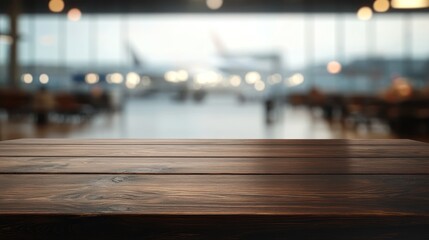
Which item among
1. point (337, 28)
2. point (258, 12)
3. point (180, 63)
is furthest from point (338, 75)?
point (180, 63)

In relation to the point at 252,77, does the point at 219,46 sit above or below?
above

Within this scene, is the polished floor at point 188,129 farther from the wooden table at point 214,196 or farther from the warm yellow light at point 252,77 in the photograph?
the warm yellow light at point 252,77

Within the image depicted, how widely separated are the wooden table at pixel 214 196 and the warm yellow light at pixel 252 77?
24283mm

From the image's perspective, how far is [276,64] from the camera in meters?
15.0

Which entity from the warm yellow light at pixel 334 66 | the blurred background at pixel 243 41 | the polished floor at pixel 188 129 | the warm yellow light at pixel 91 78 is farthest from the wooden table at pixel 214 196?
the warm yellow light at pixel 91 78

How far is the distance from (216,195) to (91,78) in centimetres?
1645

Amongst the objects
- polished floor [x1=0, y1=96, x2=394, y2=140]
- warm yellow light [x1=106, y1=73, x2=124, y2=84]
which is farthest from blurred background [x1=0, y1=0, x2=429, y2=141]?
polished floor [x1=0, y1=96, x2=394, y2=140]

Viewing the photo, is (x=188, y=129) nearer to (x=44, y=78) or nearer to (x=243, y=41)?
(x=44, y=78)

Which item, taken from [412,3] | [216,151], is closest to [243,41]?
[412,3]

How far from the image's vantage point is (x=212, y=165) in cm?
112

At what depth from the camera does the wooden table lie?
2.33 feet
